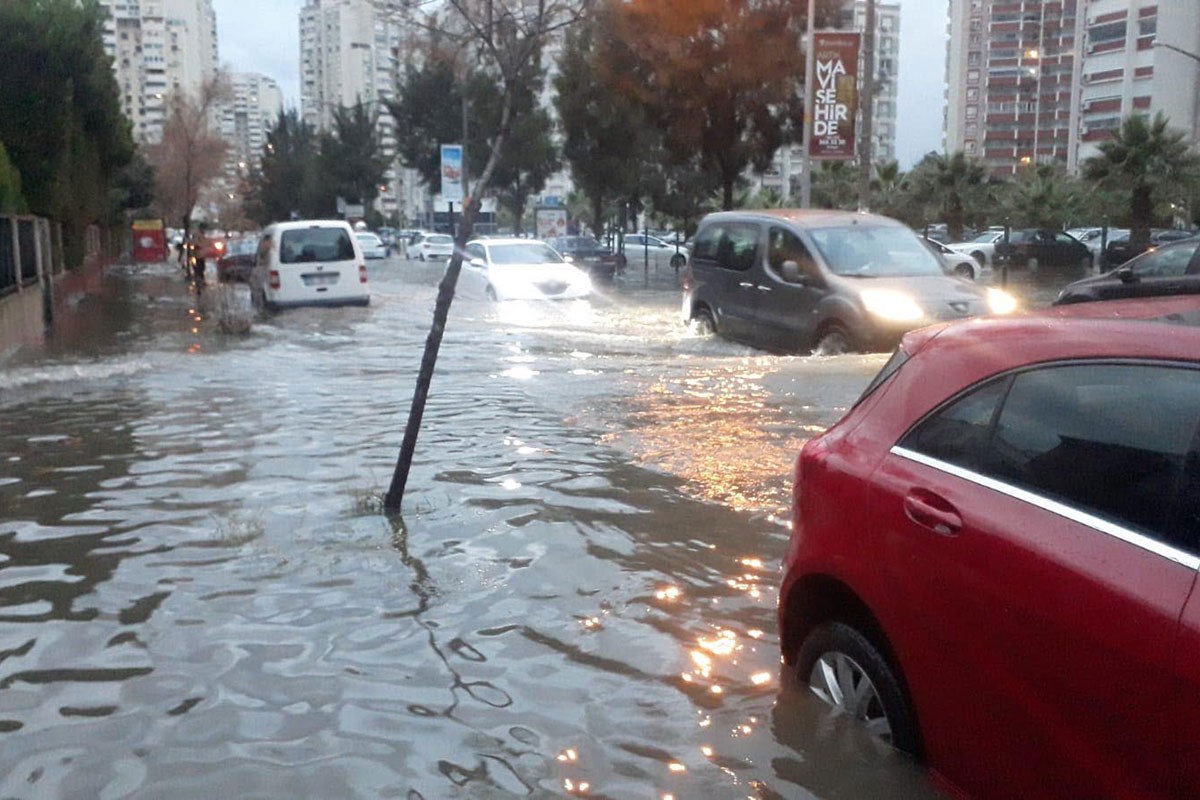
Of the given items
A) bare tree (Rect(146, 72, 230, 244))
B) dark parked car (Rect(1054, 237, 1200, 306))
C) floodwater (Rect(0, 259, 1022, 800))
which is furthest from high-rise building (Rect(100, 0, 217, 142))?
floodwater (Rect(0, 259, 1022, 800))

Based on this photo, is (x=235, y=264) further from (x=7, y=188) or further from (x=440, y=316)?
(x=440, y=316)

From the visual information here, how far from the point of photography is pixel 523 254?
77.7 ft

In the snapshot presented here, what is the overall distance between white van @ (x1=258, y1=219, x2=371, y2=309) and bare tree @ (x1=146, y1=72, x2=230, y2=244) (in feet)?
92.0

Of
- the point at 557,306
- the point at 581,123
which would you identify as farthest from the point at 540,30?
the point at 581,123

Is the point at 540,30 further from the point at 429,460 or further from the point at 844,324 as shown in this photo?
the point at 844,324

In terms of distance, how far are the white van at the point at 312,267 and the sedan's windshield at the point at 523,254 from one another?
8.15ft

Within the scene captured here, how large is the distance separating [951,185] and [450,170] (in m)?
18.3

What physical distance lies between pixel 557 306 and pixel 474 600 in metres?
16.8

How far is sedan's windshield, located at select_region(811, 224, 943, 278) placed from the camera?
43.3ft

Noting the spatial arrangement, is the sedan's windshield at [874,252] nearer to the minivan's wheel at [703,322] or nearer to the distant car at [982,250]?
the minivan's wheel at [703,322]

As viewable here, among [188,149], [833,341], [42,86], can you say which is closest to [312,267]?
[42,86]

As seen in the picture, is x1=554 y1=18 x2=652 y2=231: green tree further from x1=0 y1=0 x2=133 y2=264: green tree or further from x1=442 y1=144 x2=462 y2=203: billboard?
x1=0 y1=0 x2=133 y2=264: green tree

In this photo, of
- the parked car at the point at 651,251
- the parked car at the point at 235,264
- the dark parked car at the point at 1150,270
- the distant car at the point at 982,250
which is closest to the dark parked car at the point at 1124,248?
the distant car at the point at 982,250

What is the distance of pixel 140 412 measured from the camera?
11.1 metres
